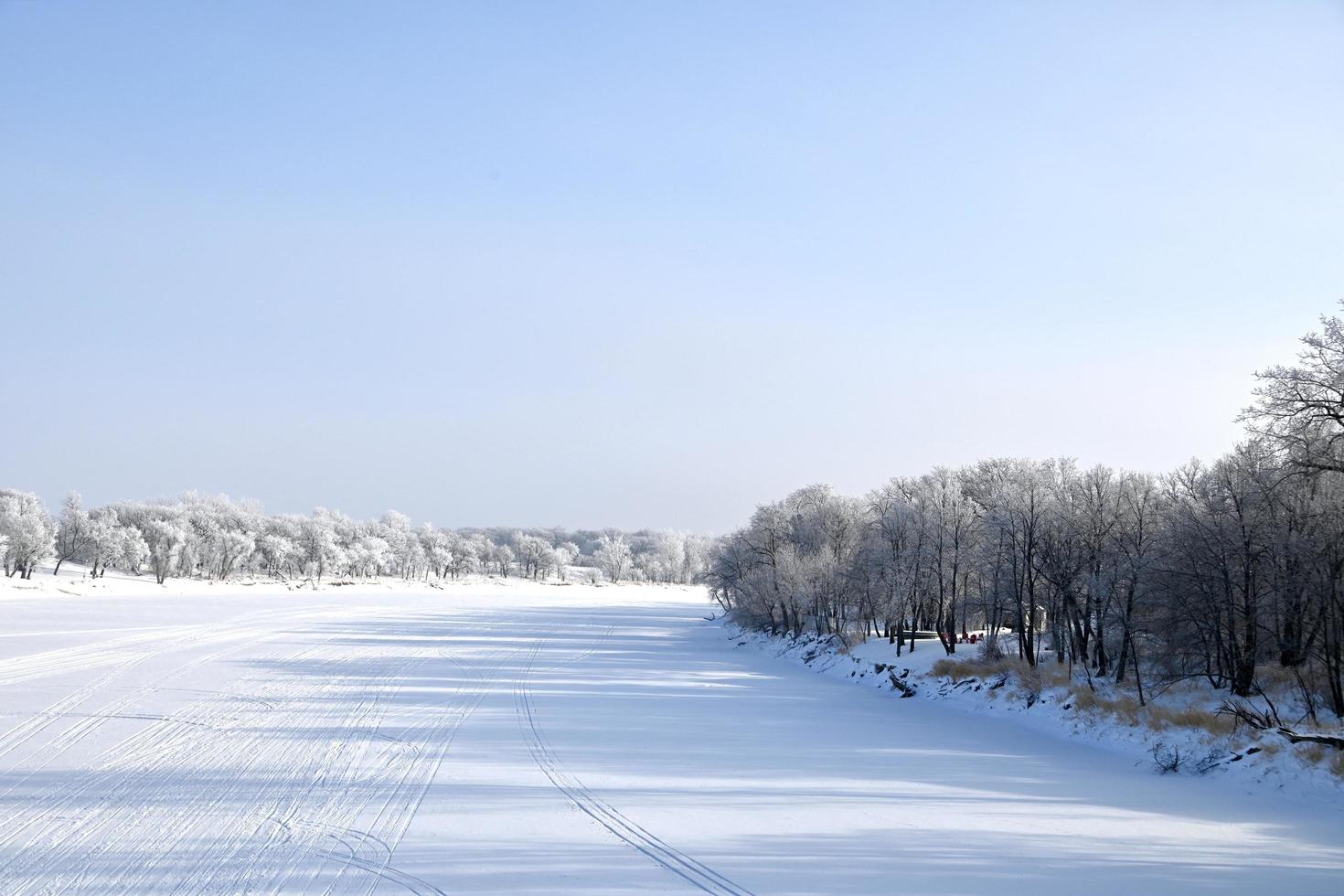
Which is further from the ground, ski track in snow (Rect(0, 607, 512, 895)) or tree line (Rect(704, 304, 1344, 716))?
tree line (Rect(704, 304, 1344, 716))

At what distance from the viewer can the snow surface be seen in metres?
10.8

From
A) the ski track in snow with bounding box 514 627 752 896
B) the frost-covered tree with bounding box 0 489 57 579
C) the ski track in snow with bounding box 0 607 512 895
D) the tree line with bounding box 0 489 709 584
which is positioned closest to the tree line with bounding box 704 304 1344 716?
the ski track in snow with bounding box 514 627 752 896

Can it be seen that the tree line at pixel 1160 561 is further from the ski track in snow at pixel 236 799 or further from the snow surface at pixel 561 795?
the ski track in snow at pixel 236 799

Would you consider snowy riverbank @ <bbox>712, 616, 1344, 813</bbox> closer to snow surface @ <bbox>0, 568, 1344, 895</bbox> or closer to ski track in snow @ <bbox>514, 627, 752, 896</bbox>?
snow surface @ <bbox>0, 568, 1344, 895</bbox>

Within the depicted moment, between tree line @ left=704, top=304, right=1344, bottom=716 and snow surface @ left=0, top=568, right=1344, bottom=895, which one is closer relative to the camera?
snow surface @ left=0, top=568, right=1344, bottom=895

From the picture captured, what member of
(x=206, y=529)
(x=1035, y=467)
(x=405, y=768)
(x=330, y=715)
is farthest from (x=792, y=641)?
(x=206, y=529)

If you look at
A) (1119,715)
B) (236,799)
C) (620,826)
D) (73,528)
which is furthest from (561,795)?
(73,528)

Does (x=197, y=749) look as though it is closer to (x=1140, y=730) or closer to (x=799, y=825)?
(x=799, y=825)

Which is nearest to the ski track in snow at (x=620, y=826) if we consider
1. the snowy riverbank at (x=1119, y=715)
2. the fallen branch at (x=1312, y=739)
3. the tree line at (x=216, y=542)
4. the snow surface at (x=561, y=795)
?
the snow surface at (x=561, y=795)

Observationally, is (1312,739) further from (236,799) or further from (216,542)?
(216,542)

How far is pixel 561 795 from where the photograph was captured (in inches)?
576

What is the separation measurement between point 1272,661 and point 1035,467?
26923mm

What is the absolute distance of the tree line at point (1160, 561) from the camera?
73.0 ft

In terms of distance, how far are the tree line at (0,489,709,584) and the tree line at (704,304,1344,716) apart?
278 feet
